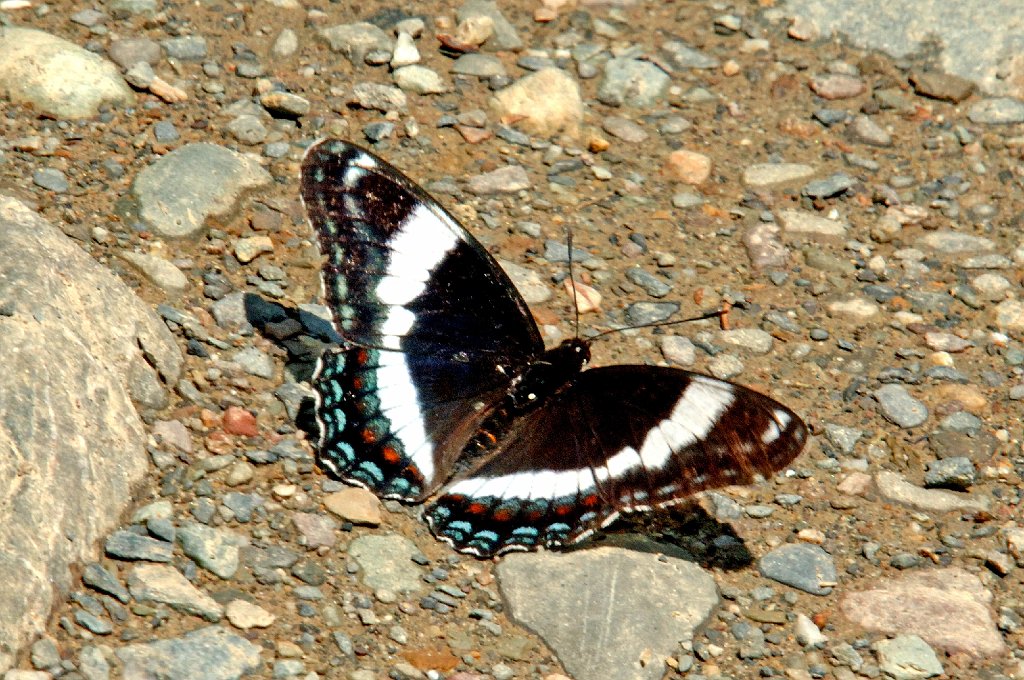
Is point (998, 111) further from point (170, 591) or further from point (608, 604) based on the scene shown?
point (170, 591)

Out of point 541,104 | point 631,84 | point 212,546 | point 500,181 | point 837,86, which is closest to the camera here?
point 212,546

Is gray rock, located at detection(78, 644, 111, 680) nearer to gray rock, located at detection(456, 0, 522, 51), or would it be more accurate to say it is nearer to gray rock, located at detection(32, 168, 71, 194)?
gray rock, located at detection(32, 168, 71, 194)

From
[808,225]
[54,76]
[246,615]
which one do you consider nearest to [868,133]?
A: [808,225]

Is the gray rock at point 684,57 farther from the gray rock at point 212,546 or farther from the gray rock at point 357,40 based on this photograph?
the gray rock at point 212,546

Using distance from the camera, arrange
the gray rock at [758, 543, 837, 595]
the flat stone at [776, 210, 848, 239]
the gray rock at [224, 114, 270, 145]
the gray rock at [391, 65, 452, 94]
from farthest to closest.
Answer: the gray rock at [391, 65, 452, 94] → the flat stone at [776, 210, 848, 239] → the gray rock at [224, 114, 270, 145] → the gray rock at [758, 543, 837, 595]

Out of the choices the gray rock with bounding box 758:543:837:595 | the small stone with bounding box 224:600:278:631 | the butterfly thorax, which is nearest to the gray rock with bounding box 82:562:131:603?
the small stone with bounding box 224:600:278:631
